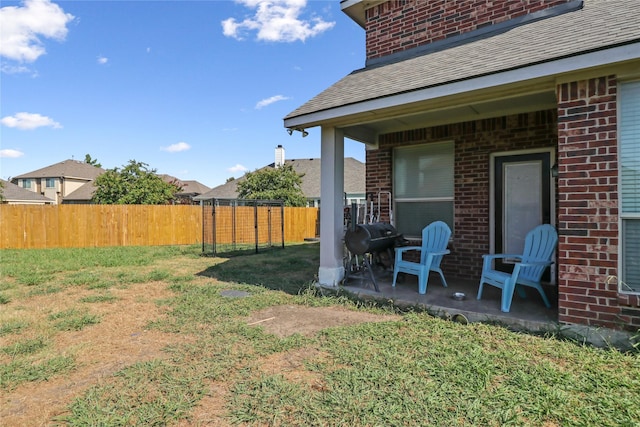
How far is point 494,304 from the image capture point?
4.03 m

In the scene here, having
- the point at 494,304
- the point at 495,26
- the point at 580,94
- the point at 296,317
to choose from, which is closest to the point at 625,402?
the point at 494,304

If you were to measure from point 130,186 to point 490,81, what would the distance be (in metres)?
21.5

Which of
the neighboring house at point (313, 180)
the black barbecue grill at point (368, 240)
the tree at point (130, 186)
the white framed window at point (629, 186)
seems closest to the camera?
the white framed window at point (629, 186)

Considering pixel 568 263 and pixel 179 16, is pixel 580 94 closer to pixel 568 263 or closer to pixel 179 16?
pixel 568 263

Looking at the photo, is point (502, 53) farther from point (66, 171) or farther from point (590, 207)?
point (66, 171)

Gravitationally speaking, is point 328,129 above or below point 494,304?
above

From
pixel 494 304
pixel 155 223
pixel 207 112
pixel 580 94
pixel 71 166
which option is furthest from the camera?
pixel 71 166

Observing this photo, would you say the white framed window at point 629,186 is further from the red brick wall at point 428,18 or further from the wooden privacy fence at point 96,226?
the wooden privacy fence at point 96,226

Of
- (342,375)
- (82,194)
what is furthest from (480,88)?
(82,194)

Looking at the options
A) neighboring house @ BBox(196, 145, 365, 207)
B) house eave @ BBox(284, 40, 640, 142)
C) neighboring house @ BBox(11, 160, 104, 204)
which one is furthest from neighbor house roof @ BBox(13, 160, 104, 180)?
house eave @ BBox(284, 40, 640, 142)

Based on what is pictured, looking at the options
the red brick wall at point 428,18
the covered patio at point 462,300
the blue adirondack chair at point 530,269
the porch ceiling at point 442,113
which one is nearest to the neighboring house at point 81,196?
the red brick wall at point 428,18

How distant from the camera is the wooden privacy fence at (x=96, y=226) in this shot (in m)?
12.2

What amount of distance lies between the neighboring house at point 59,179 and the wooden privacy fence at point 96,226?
94.0 feet

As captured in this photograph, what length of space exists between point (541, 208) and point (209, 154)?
25.6m
